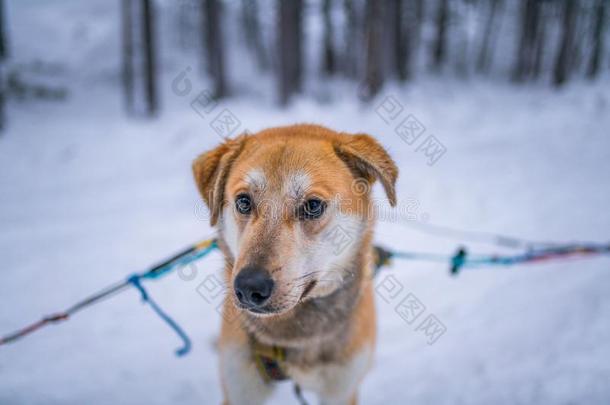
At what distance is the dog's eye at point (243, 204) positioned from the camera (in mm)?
1838

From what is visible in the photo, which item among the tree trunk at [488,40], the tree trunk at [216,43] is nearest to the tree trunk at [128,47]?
the tree trunk at [216,43]

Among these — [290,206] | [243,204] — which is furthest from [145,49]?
[290,206]

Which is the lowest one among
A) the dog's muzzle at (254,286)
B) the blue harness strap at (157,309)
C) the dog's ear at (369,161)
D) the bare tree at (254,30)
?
the bare tree at (254,30)

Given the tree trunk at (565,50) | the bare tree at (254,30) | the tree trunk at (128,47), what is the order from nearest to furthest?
the tree trunk at (128,47) < the tree trunk at (565,50) < the bare tree at (254,30)

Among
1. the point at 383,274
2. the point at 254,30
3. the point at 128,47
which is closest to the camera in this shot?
the point at 383,274

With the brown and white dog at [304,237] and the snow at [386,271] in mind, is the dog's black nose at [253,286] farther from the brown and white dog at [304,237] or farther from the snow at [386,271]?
the snow at [386,271]

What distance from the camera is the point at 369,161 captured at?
6.46 ft

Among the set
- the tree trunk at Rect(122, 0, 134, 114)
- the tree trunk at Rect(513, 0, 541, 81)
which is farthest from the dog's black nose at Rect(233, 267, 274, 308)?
the tree trunk at Rect(513, 0, 541, 81)

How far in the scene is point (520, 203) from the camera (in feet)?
18.0

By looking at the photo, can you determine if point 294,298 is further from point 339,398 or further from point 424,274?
point 424,274

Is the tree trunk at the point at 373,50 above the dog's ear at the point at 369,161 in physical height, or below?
below

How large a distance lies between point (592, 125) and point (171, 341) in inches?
390

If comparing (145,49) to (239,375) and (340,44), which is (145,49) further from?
(340,44)

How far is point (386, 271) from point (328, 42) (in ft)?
A: 61.7
